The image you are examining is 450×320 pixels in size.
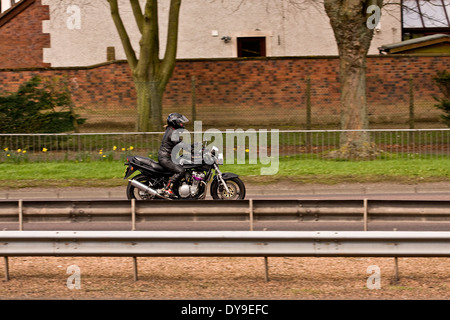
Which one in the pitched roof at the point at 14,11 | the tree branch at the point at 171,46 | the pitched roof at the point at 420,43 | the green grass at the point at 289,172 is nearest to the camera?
the green grass at the point at 289,172

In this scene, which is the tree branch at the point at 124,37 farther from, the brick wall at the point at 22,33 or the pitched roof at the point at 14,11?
the pitched roof at the point at 14,11

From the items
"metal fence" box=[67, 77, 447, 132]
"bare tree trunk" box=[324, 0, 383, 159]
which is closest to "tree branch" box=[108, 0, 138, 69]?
"metal fence" box=[67, 77, 447, 132]

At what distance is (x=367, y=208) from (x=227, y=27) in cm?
2067

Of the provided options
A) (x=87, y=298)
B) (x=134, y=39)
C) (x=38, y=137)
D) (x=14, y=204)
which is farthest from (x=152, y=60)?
(x=87, y=298)

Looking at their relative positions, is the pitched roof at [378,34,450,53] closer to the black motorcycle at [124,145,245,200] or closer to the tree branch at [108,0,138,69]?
the tree branch at [108,0,138,69]

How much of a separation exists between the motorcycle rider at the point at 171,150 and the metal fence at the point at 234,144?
5296 mm

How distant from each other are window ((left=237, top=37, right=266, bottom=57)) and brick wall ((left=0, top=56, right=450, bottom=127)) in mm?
5115

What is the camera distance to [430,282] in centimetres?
760

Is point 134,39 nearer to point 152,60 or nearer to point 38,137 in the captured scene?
point 152,60

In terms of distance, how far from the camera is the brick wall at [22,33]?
29344mm

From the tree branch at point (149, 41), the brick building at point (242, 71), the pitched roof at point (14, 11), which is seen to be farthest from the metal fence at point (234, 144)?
the pitched roof at point (14, 11)

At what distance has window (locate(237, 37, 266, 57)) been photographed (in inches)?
1125

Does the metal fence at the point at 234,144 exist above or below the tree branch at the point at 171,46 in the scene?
below

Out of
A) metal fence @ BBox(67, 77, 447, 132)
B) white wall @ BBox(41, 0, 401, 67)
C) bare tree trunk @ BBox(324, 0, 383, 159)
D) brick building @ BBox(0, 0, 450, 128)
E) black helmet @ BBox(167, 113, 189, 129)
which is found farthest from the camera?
white wall @ BBox(41, 0, 401, 67)
